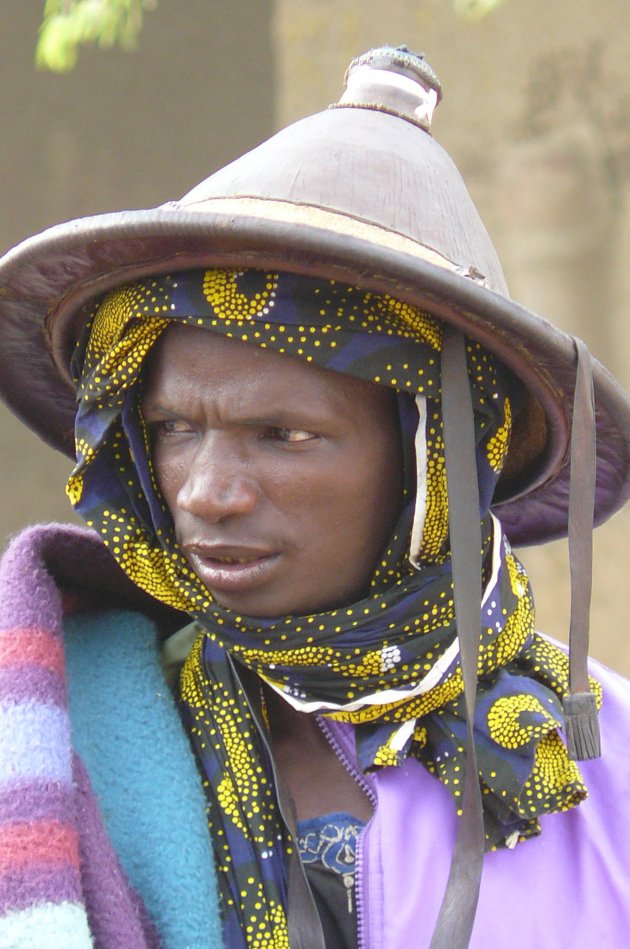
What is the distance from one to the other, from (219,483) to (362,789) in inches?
19.9

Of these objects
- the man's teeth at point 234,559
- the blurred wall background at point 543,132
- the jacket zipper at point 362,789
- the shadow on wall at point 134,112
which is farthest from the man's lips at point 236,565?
the shadow on wall at point 134,112

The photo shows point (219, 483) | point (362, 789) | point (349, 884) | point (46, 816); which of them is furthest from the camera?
point (362, 789)

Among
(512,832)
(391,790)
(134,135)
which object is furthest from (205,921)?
(134,135)

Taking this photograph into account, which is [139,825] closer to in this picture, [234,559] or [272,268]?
[234,559]

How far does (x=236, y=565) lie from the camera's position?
5.65 ft

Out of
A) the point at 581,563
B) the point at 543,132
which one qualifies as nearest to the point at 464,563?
the point at 581,563

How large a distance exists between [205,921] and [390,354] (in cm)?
74

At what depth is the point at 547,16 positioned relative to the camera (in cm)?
409

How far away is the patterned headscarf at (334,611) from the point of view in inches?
66.9

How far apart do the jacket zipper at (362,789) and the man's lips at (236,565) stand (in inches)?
11.9

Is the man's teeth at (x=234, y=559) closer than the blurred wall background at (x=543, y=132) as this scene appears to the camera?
Yes

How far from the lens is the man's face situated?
168 cm

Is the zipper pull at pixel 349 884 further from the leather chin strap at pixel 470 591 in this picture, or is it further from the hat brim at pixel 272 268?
the hat brim at pixel 272 268

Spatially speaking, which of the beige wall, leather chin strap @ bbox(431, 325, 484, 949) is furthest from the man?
the beige wall
